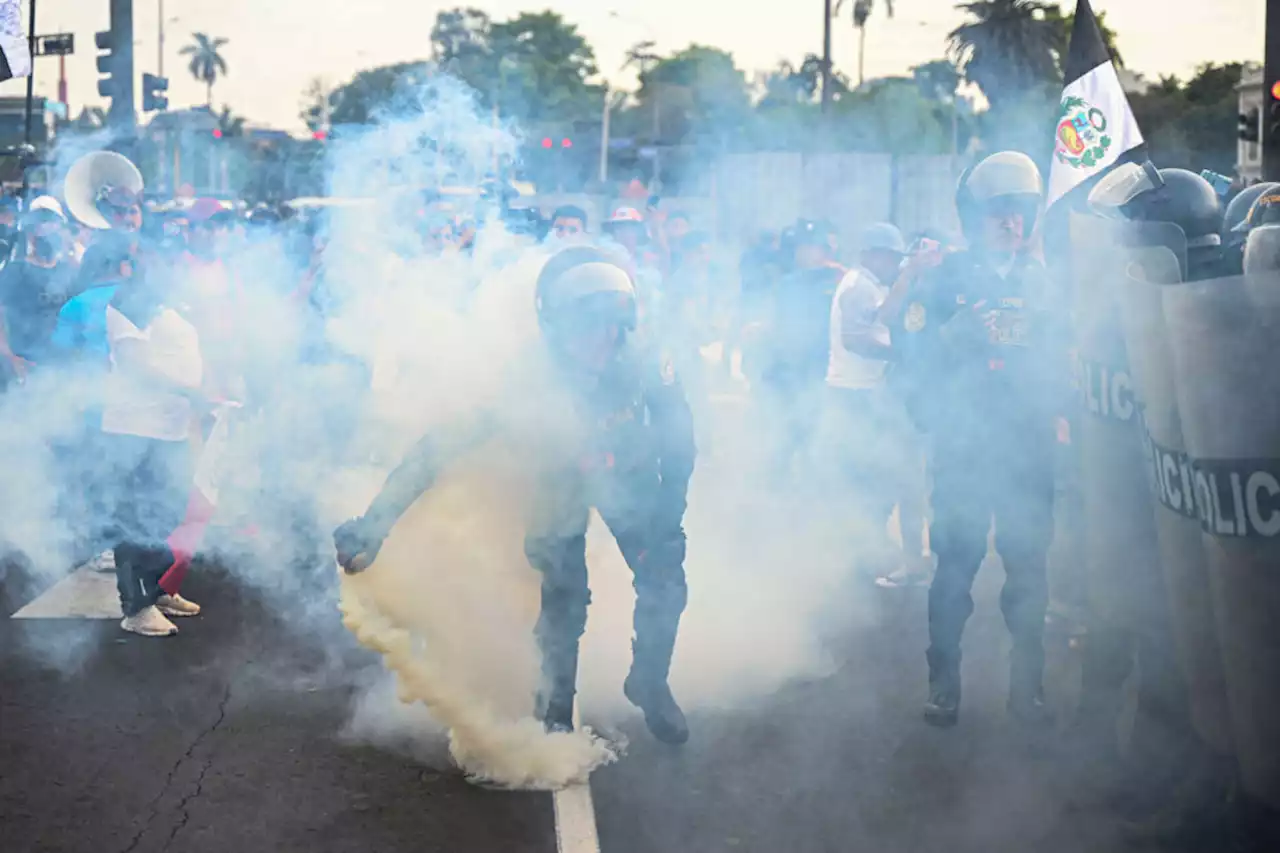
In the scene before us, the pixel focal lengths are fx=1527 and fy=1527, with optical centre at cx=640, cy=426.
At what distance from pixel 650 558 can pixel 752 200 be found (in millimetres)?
13220

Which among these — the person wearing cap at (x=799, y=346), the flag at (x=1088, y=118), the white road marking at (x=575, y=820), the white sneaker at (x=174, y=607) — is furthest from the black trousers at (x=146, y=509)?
the person wearing cap at (x=799, y=346)

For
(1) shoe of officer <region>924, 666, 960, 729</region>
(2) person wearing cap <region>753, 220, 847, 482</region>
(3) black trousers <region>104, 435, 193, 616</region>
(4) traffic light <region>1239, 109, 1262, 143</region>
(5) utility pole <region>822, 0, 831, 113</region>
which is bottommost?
(1) shoe of officer <region>924, 666, 960, 729</region>

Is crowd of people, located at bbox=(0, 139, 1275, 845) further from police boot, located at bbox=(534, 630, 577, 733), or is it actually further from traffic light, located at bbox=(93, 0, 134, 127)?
traffic light, located at bbox=(93, 0, 134, 127)

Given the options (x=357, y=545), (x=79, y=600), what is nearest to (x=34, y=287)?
(x=79, y=600)

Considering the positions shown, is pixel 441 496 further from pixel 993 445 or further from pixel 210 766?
pixel 993 445

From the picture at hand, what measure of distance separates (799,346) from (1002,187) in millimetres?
4098

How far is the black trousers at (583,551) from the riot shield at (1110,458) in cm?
126

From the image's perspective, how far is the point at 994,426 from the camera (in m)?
5.00

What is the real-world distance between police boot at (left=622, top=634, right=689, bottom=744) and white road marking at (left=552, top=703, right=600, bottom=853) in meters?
0.40

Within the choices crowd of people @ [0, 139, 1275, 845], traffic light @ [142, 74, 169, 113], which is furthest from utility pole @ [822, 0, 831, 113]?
crowd of people @ [0, 139, 1275, 845]

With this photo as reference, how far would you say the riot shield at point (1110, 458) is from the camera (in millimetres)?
4086

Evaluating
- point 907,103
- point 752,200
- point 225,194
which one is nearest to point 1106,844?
point 752,200

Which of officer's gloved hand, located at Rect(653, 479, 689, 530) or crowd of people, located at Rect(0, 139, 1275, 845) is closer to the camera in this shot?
crowd of people, located at Rect(0, 139, 1275, 845)

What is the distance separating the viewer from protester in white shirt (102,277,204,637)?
20.1 ft
